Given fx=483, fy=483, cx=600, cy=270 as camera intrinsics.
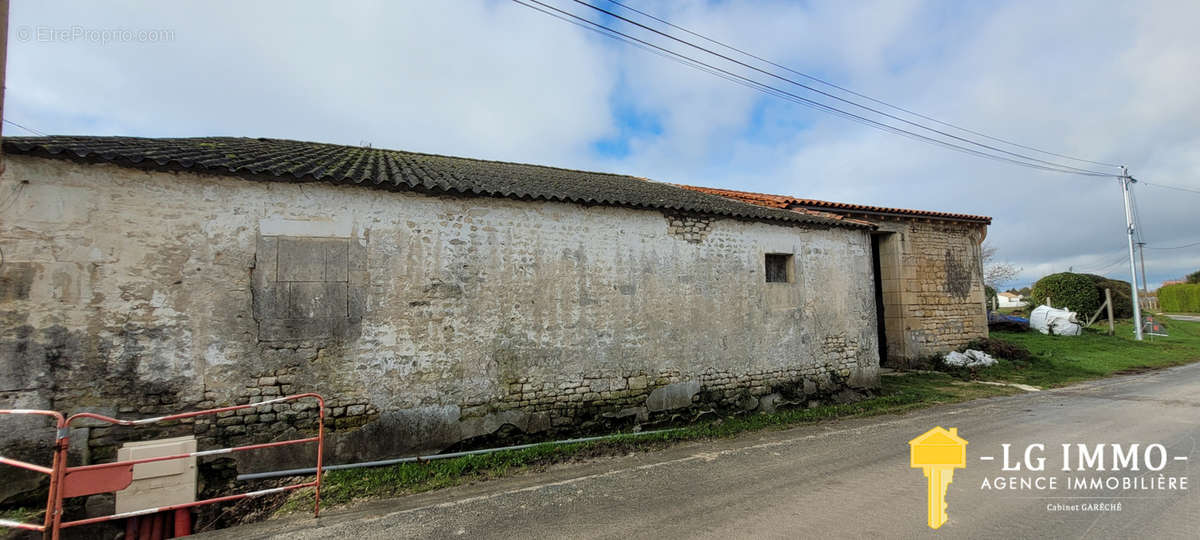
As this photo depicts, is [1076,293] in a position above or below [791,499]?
above

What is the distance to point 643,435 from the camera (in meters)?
6.96

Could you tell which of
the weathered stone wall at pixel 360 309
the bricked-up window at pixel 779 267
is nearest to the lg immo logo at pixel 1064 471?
the weathered stone wall at pixel 360 309

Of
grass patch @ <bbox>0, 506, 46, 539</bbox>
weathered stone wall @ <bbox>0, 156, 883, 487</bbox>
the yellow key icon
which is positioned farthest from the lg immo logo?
grass patch @ <bbox>0, 506, 46, 539</bbox>

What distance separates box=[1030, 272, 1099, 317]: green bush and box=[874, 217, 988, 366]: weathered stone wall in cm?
1408

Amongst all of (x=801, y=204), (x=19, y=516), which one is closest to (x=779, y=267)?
(x=801, y=204)

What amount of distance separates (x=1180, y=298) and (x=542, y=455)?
59.3m

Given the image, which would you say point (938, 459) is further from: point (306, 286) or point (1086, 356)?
point (1086, 356)

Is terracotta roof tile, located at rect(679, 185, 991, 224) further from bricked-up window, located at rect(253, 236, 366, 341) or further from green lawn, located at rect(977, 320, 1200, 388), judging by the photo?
bricked-up window, located at rect(253, 236, 366, 341)

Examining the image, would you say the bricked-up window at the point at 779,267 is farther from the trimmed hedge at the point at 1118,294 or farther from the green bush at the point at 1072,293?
the trimmed hedge at the point at 1118,294

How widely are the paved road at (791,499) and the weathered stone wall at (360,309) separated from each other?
1.49 metres

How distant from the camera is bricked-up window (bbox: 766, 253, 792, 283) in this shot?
364 inches

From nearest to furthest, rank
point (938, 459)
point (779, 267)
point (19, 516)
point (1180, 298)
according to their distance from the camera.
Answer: point (19, 516) → point (938, 459) → point (779, 267) → point (1180, 298)

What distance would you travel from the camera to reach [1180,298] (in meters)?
39.9

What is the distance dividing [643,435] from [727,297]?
2.93 m
